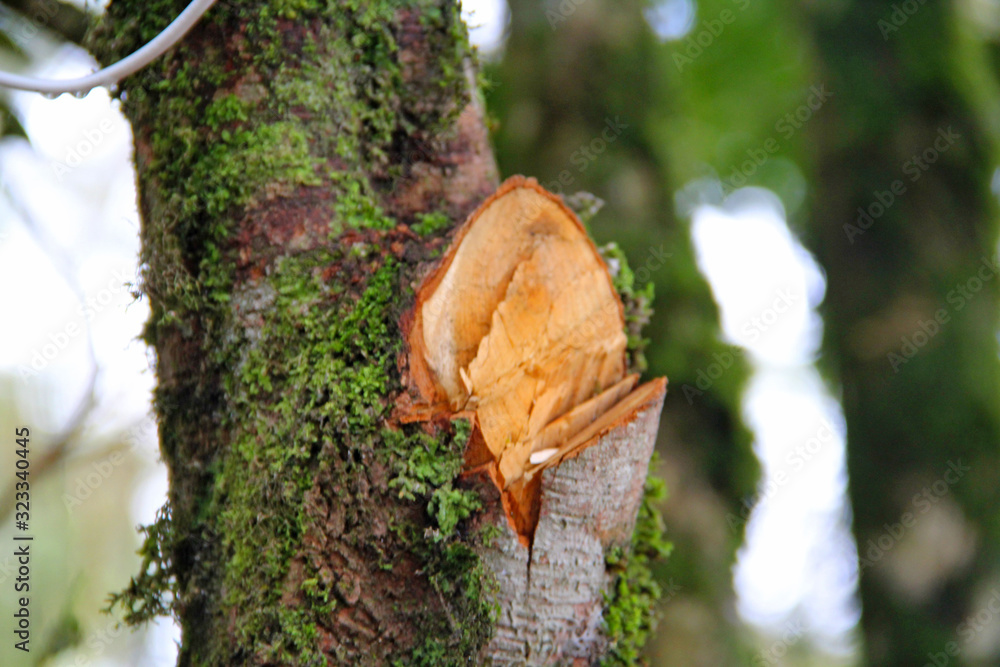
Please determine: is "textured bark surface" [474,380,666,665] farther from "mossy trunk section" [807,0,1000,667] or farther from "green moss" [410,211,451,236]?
"mossy trunk section" [807,0,1000,667]

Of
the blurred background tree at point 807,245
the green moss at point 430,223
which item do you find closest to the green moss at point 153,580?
the blurred background tree at point 807,245

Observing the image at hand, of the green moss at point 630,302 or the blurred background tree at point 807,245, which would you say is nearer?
the green moss at point 630,302

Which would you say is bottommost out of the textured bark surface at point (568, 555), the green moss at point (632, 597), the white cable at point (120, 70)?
the green moss at point (632, 597)

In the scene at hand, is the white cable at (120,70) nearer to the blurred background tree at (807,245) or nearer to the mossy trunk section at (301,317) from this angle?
the mossy trunk section at (301,317)

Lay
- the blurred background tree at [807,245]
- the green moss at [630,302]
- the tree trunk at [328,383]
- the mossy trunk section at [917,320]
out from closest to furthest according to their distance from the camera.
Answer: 1. the tree trunk at [328,383]
2. the green moss at [630,302]
3. the blurred background tree at [807,245]
4. the mossy trunk section at [917,320]

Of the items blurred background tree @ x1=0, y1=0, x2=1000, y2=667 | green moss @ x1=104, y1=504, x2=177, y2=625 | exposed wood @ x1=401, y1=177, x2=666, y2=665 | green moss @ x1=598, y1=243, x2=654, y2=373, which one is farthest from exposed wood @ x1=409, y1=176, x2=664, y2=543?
blurred background tree @ x1=0, y1=0, x2=1000, y2=667

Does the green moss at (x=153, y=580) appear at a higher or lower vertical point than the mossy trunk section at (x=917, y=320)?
higher
